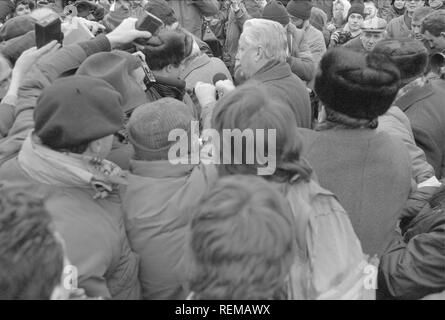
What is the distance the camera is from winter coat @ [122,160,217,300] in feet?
6.64

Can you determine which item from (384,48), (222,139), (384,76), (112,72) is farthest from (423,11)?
(222,139)

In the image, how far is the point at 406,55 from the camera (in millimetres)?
2975

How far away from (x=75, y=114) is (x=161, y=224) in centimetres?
51

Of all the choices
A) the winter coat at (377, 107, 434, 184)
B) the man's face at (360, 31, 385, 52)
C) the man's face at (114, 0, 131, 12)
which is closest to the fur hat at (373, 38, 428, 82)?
the winter coat at (377, 107, 434, 184)

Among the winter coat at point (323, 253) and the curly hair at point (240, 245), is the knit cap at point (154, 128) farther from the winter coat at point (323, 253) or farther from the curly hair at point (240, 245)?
the curly hair at point (240, 245)

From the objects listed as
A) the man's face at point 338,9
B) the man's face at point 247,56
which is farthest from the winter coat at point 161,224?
the man's face at point 338,9

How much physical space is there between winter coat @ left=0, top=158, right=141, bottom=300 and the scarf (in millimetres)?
26

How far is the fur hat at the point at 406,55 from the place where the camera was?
117 inches

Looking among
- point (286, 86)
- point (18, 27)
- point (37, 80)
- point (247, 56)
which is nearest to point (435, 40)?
point (286, 86)

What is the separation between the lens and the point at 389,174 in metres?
2.14

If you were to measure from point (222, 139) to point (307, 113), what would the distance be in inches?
59.1

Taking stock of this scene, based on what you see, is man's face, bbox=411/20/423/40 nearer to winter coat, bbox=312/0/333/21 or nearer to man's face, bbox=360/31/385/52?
man's face, bbox=360/31/385/52
